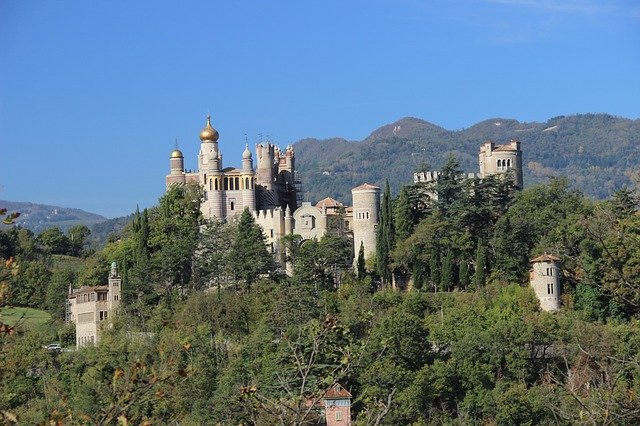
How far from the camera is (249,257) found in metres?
52.5

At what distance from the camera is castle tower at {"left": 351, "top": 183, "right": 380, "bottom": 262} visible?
176ft

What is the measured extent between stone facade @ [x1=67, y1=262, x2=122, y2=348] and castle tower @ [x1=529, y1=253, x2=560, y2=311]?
1729 centimetres

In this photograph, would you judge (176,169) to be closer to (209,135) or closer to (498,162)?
(209,135)

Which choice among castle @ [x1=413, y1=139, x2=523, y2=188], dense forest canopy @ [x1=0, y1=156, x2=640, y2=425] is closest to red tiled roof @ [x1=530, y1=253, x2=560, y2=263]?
dense forest canopy @ [x1=0, y1=156, x2=640, y2=425]

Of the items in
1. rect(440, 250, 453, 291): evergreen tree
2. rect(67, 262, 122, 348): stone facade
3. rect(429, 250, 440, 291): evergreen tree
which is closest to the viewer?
rect(440, 250, 453, 291): evergreen tree

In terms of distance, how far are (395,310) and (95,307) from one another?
1482 centimetres

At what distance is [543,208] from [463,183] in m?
3.30

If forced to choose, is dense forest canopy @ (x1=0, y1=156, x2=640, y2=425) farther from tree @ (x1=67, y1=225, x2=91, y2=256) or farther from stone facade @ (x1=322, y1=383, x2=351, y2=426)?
tree @ (x1=67, y1=225, x2=91, y2=256)

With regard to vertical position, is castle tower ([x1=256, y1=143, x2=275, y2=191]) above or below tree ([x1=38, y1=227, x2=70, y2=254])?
above

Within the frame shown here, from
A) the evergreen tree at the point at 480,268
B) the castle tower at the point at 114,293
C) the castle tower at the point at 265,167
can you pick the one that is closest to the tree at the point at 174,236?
the castle tower at the point at 114,293

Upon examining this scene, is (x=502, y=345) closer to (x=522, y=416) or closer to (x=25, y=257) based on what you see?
(x=522, y=416)

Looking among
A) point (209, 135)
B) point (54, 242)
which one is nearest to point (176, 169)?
point (209, 135)

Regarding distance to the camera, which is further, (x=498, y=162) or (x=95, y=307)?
(x=498, y=162)

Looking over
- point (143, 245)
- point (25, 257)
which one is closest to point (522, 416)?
point (143, 245)
